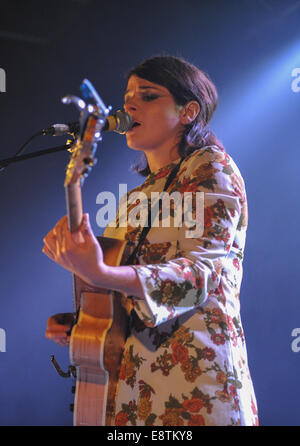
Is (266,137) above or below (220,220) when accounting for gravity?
above

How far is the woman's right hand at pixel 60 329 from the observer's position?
1.26 metres

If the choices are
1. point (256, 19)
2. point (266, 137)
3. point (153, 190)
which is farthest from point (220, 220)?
point (256, 19)

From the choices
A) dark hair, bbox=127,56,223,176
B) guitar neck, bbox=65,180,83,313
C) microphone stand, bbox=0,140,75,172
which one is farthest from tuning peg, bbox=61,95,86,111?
microphone stand, bbox=0,140,75,172

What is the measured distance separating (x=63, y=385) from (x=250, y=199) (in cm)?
166

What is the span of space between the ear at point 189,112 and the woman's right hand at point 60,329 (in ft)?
2.39

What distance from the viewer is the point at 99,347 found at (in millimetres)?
1077

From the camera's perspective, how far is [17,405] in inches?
103

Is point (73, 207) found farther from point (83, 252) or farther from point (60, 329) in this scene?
point (60, 329)

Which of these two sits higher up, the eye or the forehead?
the forehead

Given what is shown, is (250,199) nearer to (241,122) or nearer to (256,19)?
(241,122)

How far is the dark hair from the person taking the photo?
4.76ft

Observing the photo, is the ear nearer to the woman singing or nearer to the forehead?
Result: the forehead

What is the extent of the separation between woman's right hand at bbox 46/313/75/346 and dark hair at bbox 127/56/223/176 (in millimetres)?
636
